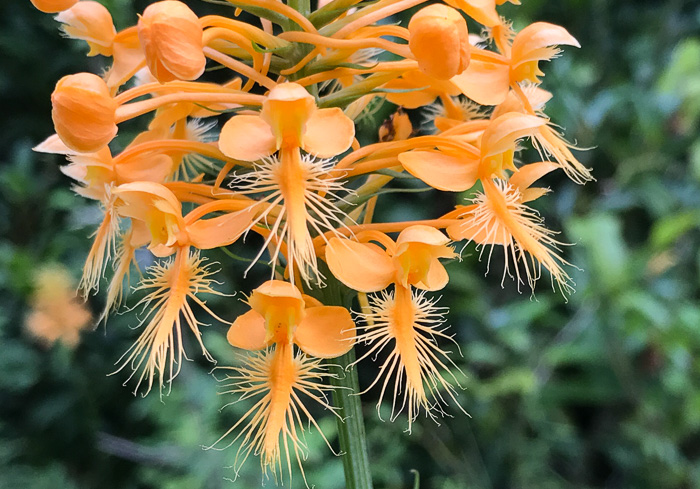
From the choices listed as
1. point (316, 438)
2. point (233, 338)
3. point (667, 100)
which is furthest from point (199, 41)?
point (667, 100)

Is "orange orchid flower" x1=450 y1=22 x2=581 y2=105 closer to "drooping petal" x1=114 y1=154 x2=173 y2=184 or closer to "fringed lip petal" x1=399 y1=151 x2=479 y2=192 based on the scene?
"fringed lip petal" x1=399 y1=151 x2=479 y2=192

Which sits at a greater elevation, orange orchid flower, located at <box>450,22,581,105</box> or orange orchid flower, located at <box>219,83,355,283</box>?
orange orchid flower, located at <box>450,22,581,105</box>

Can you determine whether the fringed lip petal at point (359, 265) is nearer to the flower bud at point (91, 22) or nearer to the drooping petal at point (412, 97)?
the drooping petal at point (412, 97)

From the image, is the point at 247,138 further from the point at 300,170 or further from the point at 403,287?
the point at 403,287

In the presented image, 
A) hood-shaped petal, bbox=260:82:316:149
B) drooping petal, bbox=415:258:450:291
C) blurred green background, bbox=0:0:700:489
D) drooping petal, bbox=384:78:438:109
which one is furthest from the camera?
blurred green background, bbox=0:0:700:489

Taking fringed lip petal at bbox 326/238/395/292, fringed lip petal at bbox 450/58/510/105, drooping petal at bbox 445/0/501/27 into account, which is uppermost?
drooping petal at bbox 445/0/501/27

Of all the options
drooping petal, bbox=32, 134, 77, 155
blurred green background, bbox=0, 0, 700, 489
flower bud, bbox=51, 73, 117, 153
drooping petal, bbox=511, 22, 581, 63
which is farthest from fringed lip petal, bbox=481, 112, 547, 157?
blurred green background, bbox=0, 0, 700, 489
